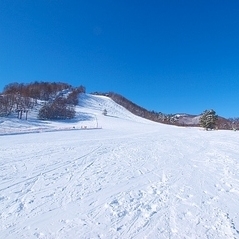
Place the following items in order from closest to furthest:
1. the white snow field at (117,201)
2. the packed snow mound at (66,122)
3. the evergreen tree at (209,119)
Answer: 1. the white snow field at (117,201)
2. the packed snow mound at (66,122)
3. the evergreen tree at (209,119)

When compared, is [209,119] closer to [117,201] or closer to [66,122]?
[66,122]

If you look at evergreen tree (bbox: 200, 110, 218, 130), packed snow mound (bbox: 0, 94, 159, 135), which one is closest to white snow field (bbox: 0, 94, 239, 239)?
packed snow mound (bbox: 0, 94, 159, 135)

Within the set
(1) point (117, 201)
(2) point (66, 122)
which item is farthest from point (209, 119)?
(1) point (117, 201)

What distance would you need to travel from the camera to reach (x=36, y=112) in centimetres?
8325

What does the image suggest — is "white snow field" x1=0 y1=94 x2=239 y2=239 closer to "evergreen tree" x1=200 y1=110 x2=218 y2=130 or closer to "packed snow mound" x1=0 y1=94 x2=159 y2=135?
"packed snow mound" x1=0 y1=94 x2=159 y2=135

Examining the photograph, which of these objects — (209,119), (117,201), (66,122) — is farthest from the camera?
(66,122)

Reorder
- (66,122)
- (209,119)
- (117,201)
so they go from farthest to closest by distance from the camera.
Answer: (66,122) → (209,119) → (117,201)

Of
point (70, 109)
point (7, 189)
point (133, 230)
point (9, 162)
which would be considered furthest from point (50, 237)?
point (70, 109)

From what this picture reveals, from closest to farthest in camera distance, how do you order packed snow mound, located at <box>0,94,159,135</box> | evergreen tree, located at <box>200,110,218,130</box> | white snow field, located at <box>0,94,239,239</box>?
white snow field, located at <box>0,94,239,239</box>, packed snow mound, located at <box>0,94,159,135</box>, evergreen tree, located at <box>200,110,218,130</box>

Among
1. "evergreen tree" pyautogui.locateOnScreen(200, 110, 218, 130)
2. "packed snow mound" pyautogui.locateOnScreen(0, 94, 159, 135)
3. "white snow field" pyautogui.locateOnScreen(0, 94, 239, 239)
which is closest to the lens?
"white snow field" pyautogui.locateOnScreen(0, 94, 239, 239)

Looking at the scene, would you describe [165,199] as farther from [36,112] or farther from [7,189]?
[36,112]

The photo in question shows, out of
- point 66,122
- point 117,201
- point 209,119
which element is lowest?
point 117,201

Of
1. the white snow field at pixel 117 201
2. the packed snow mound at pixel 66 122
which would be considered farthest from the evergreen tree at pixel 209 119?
the white snow field at pixel 117 201

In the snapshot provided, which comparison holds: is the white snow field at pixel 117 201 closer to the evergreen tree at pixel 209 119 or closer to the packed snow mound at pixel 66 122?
the packed snow mound at pixel 66 122
